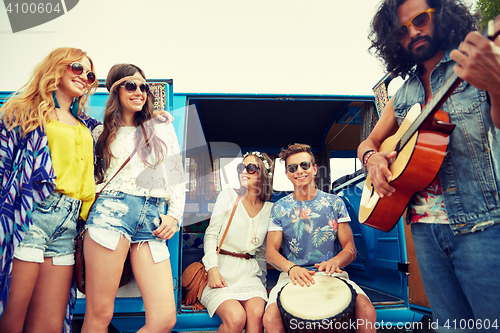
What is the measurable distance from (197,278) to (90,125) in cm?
154

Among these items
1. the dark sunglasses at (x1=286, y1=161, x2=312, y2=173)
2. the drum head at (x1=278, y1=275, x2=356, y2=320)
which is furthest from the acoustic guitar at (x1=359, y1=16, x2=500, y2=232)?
the dark sunglasses at (x1=286, y1=161, x2=312, y2=173)

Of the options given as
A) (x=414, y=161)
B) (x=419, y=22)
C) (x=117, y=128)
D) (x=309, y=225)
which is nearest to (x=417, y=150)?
(x=414, y=161)

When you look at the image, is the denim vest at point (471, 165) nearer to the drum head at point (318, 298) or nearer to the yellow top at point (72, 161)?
the drum head at point (318, 298)

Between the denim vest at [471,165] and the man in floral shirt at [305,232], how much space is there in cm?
114

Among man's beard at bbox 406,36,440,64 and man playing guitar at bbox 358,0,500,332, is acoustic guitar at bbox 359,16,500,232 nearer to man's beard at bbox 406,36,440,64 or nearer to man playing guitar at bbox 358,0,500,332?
man playing guitar at bbox 358,0,500,332

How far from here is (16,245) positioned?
1.46 meters

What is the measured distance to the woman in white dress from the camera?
212cm

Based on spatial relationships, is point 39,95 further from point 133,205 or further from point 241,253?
point 241,253

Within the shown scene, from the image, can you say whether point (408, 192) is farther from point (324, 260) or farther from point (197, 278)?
point (197, 278)

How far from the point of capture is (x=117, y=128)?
6.17 feet

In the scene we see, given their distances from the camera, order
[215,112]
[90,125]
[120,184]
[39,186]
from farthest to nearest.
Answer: [215,112] < [90,125] < [120,184] < [39,186]

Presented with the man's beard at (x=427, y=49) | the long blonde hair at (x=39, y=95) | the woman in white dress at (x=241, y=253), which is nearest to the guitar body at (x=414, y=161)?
the man's beard at (x=427, y=49)

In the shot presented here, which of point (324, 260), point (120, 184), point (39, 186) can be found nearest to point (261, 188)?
point (324, 260)

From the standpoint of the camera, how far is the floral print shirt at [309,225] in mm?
2361
